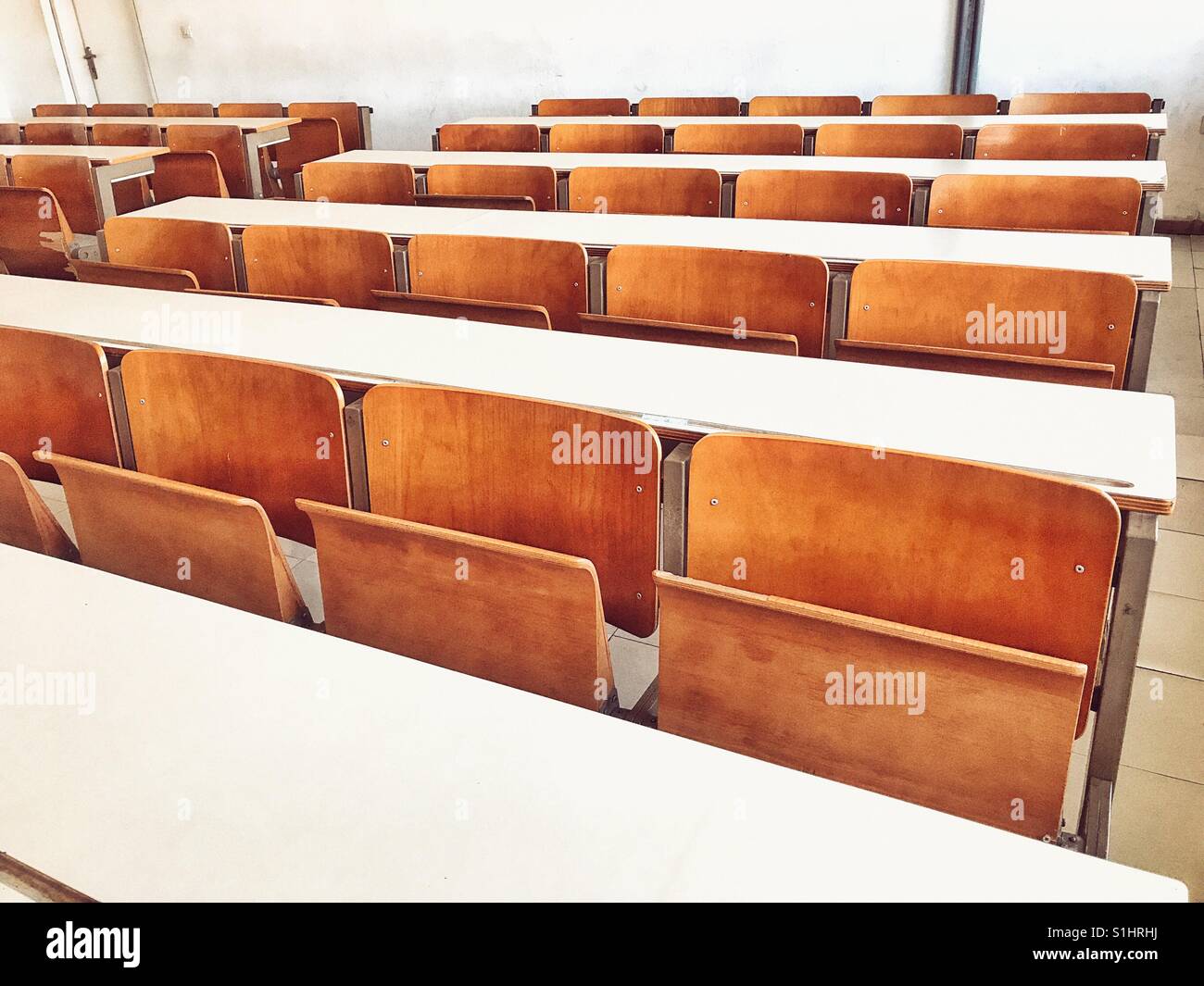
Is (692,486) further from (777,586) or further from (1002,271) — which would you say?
Result: (1002,271)

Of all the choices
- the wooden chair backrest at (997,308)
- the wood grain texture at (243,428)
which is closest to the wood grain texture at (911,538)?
the wood grain texture at (243,428)

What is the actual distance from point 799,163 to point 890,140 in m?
0.63

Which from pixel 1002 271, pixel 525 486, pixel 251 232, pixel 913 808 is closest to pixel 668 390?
pixel 525 486

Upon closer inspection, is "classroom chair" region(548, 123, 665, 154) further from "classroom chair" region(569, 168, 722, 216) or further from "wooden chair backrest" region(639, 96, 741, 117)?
"classroom chair" region(569, 168, 722, 216)

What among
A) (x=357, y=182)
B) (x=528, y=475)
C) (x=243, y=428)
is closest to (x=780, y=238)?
(x=528, y=475)

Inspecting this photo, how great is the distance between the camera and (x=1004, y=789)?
1265 mm

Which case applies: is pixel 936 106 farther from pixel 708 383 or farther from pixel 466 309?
pixel 708 383

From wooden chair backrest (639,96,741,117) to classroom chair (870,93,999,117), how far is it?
0.74 meters

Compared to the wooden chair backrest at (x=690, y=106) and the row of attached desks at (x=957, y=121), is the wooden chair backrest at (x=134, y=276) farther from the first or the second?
the wooden chair backrest at (x=690, y=106)

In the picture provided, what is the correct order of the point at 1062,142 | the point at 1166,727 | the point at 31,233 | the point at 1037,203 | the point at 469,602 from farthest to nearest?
1. the point at 1062,142
2. the point at 31,233
3. the point at 1037,203
4. the point at 1166,727
5. the point at 469,602

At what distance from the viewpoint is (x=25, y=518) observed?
5.82ft

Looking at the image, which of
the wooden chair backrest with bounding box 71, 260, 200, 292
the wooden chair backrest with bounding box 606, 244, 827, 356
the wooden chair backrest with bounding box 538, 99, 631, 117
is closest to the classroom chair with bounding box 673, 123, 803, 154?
the wooden chair backrest with bounding box 538, 99, 631, 117

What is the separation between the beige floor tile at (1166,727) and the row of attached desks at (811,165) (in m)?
1.47
